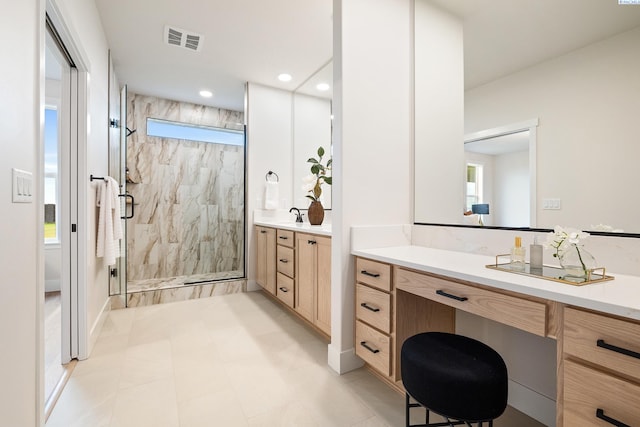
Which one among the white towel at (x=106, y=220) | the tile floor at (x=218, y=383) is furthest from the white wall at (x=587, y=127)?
the white towel at (x=106, y=220)

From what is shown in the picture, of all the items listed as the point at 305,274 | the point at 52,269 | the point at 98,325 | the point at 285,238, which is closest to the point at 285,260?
the point at 285,238

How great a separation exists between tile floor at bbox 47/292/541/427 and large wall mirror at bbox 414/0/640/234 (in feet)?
3.67

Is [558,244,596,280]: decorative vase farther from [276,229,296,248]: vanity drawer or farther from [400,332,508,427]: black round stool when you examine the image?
[276,229,296,248]: vanity drawer

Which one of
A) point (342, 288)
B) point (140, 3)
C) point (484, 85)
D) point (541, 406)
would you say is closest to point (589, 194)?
point (484, 85)

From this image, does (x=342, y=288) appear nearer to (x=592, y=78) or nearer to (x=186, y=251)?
(x=592, y=78)

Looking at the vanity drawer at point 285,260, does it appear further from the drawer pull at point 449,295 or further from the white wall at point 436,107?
the drawer pull at point 449,295

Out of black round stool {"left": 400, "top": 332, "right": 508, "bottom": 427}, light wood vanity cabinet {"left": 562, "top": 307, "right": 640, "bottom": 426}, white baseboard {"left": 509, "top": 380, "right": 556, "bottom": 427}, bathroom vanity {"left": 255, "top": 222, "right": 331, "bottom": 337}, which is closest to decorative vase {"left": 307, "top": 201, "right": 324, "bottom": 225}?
bathroom vanity {"left": 255, "top": 222, "right": 331, "bottom": 337}

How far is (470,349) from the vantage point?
1.22 meters

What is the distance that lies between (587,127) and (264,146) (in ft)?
10.3

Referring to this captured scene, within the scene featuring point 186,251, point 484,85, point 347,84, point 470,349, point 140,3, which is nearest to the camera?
point 470,349

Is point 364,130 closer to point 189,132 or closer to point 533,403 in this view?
point 533,403

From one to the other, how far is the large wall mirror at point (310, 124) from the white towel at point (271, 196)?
0.29m

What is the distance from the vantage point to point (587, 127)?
50.2 inches

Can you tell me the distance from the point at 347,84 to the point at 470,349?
1.59 meters
